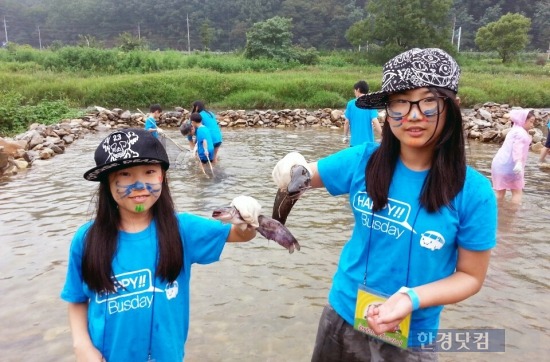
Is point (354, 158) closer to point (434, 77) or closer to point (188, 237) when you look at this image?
point (434, 77)

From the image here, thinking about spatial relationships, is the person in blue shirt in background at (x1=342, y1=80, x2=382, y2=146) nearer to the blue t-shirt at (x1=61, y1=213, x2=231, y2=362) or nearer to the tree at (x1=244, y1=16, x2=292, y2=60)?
the blue t-shirt at (x1=61, y1=213, x2=231, y2=362)

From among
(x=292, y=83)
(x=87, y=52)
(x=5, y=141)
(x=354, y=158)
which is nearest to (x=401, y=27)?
(x=292, y=83)

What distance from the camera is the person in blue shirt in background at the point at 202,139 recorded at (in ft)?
29.8

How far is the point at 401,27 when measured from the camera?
42.3 metres

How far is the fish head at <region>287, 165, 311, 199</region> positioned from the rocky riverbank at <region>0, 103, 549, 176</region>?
9.39m

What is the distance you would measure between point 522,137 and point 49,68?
2826 centimetres

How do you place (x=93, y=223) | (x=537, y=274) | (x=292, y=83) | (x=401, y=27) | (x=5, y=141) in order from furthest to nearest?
(x=401, y=27), (x=292, y=83), (x=5, y=141), (x=537, y=274), (x=93, y=223)

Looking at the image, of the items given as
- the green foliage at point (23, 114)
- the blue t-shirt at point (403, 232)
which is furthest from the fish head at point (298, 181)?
the green foliage at point (23, 114)

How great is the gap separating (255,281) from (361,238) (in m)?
3.06

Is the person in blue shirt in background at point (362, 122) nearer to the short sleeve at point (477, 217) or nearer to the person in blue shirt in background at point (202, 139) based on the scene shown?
the person in blue shirt in background at point (202, 139)

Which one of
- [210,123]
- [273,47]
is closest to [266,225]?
[210,123]

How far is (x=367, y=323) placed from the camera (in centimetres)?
190

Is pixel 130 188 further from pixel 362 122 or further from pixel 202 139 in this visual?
pixel 202 139

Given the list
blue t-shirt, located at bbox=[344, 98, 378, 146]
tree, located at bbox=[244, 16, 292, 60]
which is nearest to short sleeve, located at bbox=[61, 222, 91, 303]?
blue t-shirt, located at bbox=[344, 98, 378, 146]
